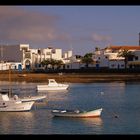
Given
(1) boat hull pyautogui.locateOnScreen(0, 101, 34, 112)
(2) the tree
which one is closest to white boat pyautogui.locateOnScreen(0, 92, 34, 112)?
(1) boat hull pyautogui.locateOnScreen(0, 101, 34, 112)

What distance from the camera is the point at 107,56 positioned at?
7056 centimetres

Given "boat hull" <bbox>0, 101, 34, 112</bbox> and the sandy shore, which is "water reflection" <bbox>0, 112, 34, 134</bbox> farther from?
the sandy shore

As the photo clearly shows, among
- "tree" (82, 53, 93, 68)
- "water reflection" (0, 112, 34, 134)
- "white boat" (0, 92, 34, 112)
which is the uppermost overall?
"tree" (82, 53, 93, 68)

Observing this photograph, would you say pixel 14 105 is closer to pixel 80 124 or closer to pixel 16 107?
pixel 16 107

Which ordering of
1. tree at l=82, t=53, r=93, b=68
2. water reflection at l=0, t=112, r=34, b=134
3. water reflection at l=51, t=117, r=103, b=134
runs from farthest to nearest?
tree at l=82, t=53, r=93, b=68 → water reflection at l=0, t=112, r=34, b=134 → water reflection at l=51, t=117, r=103, b=134

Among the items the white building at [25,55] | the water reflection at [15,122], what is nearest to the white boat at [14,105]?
the water reflection at [15,122]

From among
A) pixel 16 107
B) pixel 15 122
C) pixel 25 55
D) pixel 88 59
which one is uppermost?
pixel 25 55

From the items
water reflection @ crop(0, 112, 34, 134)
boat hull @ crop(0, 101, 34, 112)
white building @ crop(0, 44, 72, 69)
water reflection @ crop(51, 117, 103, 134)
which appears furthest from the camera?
white building @ crop(0, 44, 72, 69)

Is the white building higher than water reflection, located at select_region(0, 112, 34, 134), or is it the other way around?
the white building

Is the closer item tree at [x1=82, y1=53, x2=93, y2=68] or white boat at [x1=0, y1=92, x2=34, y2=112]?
white boat at [x1=0, y1=92, x2=34, y2=112]

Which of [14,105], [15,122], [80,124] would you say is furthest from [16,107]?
[80,124]

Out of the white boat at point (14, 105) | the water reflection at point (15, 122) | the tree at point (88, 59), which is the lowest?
the water reflection at point (15, 122)

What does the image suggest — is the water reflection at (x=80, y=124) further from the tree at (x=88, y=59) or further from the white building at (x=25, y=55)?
the white building at (x=25, y=55)
